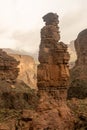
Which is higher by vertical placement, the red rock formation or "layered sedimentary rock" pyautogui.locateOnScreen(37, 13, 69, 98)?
the red rock formation

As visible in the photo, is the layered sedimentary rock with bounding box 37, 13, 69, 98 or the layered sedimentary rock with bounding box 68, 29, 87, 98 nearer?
the layered sedimentary rock with bounding box 37, 13, 69, 98

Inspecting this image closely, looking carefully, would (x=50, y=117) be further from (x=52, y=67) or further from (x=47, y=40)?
(x=47, y=40)

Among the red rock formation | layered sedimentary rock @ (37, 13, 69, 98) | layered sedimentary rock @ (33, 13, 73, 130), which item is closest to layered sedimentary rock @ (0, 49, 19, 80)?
the red rock formation

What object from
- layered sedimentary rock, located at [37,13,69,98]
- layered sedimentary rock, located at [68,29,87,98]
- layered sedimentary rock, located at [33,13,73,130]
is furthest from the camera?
layered sedimentary rock, located at [68,29,87,98]

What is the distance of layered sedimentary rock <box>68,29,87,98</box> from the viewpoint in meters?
92.5

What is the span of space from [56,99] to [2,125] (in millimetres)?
10770

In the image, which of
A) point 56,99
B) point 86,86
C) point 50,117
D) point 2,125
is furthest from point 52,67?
point 86,86

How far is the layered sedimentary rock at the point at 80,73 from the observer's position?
9250 cm

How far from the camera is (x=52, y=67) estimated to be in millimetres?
66125

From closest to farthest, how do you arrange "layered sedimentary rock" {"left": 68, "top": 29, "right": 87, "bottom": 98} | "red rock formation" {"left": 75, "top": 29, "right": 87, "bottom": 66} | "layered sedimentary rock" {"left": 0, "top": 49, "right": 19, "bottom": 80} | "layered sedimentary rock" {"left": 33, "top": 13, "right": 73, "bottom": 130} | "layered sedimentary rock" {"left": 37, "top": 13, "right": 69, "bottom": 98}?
"layered sedimentary rock" {"left": 33, "top": 13, "right": 73, "bottom": 130}, "layered sedimentary rock" {"left": 37, "top": 13, "right": 69, "bottom": 98}, "layered sedimentary rock" {"left": 68, "top": 29, "right": 87, "bottom": 98}, "layered sedimentary rock" {"left": 0, "top": 49, "right": 19, "bottom": 80}, "red rock formation" {"left": 75, "top": 29, "right": 87, "bottom": 66}

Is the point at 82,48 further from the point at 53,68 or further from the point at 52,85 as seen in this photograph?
the point at 52,85

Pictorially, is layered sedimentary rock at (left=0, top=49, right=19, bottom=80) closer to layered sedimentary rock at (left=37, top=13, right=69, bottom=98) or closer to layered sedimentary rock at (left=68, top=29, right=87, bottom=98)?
layered sedimentary rock at (left=68, top=29, right=87, bottom=98)

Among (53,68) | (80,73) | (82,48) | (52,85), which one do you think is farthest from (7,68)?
(52,85)

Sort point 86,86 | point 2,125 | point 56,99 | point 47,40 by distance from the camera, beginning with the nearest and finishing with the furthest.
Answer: point 2,125 → point 56,99 → point 47,40 → point 86,86
